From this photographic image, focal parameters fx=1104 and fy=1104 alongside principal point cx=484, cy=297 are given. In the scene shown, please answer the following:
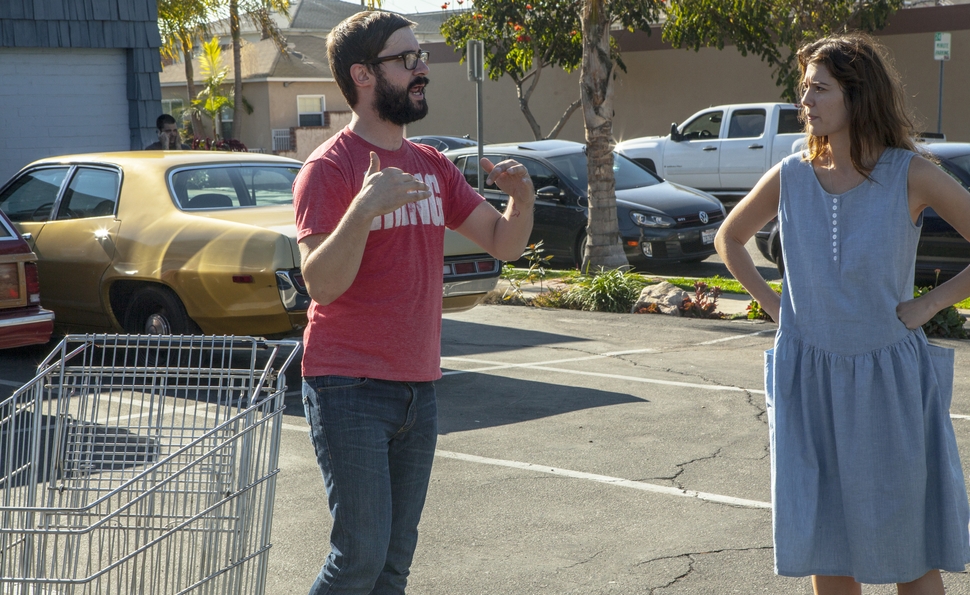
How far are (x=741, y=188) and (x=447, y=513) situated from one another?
14695 millimetres

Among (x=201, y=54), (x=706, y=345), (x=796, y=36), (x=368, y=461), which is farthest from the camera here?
(x=201, y=54)

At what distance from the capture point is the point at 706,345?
9.11 metres

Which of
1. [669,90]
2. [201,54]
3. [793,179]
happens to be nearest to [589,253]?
[793,179]

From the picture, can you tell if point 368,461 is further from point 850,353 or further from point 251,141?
point 251,141

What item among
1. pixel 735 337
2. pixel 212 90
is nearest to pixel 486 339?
pixel 735 337

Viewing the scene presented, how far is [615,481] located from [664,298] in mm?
5632

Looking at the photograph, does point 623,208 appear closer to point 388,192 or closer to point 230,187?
point 230,187

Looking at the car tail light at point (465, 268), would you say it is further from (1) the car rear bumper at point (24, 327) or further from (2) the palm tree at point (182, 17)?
(2) the palm tree at point (182, 17)

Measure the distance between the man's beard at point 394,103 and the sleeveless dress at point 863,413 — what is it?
44.6 inches

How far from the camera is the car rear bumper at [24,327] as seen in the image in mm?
7125

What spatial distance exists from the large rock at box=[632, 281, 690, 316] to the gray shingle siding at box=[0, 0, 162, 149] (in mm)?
7366

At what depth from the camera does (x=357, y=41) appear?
2.90m

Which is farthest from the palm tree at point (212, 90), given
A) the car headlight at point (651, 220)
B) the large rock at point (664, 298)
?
the large rock at point (664, 298)

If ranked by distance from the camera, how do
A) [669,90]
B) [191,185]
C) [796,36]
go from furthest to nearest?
[669,90] < [796,36] < [191,185]
